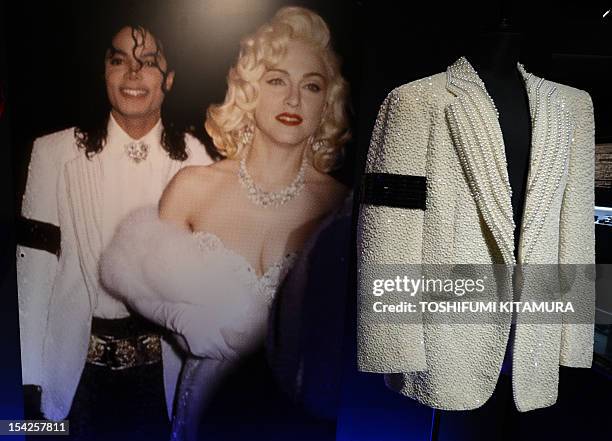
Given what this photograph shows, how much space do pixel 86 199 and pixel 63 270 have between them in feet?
0.84

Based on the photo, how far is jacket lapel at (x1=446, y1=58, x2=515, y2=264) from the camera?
1062 mm

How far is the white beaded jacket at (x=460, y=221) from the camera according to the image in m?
1.08

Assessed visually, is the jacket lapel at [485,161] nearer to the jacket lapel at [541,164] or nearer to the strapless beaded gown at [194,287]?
the jacket lapel at [541,164]

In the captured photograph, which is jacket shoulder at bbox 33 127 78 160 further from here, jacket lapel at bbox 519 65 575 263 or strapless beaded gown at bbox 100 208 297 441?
jacket lapel at bbox 519 65 575 263

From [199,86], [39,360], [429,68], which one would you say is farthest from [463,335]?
[39,360]

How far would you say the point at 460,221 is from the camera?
1088mm

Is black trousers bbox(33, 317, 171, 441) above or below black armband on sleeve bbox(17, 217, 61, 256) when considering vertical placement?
below

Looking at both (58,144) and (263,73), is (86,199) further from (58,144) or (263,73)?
(263,73)

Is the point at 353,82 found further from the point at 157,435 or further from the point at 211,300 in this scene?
the point at 157,435

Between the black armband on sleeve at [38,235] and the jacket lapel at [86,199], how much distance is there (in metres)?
0.08

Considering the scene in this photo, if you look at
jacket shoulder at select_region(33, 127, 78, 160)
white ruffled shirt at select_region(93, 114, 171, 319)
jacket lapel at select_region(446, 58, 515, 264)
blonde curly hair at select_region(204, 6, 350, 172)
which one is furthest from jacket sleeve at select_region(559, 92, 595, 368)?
jacket shoulder at select_region(33, 127, 78, 160)

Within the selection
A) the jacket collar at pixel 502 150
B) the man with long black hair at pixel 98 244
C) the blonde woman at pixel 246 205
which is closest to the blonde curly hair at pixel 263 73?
the blonde woman at pixel 246 205

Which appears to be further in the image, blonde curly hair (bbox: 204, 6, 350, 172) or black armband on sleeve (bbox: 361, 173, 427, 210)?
blonde curly hair (bbox: 204, 6, 350, 172)

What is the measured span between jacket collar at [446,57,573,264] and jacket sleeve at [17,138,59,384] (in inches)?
51.0
